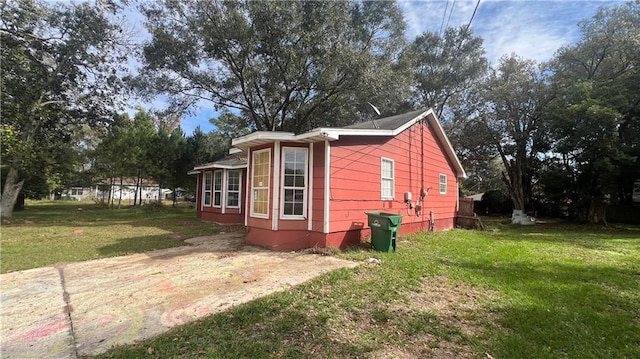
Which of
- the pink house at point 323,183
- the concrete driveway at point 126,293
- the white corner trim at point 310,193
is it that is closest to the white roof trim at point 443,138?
the pink house at point 323,183

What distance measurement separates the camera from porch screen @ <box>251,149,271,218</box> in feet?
25.6

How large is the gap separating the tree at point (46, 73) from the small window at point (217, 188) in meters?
7.99

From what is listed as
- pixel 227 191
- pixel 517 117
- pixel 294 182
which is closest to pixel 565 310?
pixel 294 182

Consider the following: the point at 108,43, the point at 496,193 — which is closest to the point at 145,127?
the point at 108,43

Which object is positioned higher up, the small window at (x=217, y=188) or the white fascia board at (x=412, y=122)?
the white fascia board at (x=412, y=122)

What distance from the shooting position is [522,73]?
63.5 ft

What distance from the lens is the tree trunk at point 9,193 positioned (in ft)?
47.7

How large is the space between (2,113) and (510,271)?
20482mm

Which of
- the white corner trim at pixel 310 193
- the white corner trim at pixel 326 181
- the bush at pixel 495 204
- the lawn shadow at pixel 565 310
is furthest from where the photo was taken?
the bush at pixel 495 204

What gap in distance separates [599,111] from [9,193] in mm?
28686

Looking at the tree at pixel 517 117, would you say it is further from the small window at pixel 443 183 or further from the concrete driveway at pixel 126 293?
the concrete driveway at pixel 126 293

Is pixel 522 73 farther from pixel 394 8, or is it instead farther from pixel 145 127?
pixel 145 127

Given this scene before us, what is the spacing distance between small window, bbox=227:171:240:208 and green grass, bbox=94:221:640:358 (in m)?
9.81

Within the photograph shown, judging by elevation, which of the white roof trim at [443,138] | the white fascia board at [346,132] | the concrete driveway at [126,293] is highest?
the white roof trim at [443,138]
